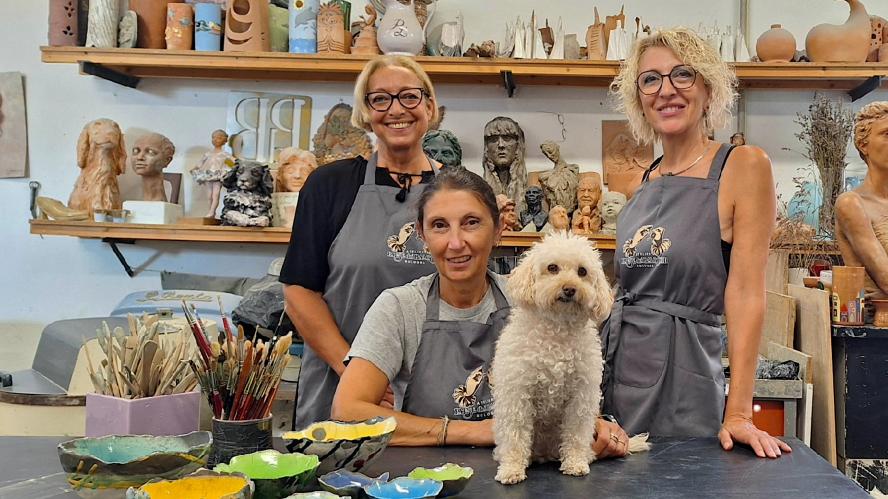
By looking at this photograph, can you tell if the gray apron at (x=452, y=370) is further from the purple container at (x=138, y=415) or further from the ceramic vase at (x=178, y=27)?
the ceramic vase at (x=178, y=27)

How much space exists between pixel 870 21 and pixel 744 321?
2.23 metres

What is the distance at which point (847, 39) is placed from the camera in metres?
3.05

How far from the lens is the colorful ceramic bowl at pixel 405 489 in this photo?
1.02 m

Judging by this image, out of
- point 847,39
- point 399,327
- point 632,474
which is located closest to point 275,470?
point 399,327

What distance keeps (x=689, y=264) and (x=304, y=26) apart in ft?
7.00

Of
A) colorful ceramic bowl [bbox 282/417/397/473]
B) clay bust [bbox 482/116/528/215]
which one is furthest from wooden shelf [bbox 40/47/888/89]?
colorful ceramic bowl [bbox 282/417/397/473]

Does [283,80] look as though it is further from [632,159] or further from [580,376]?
[580,376]

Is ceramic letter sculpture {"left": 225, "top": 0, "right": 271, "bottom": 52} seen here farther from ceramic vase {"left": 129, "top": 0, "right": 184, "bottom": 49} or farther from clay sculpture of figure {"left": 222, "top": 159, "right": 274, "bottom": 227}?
clay sculpture of figure {"left": 222, "top": 159, "right": 274, "bottom": 227}

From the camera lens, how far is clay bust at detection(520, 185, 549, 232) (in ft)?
10.2

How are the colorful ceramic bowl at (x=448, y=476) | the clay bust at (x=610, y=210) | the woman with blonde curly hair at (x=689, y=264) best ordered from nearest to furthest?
the colorful ceramic bowl at (x=448, y=476)
the woman with blonde curly hair at (x=689, y=264)
the clay bust at (x=610, y=210)

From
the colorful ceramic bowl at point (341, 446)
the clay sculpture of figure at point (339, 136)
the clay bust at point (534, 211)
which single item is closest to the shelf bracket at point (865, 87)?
the clay bust at point (534, 211)

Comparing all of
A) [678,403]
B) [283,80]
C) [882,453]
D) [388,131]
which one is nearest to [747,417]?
[678,403]

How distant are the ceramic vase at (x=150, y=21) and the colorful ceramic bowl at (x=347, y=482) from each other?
2706 mm

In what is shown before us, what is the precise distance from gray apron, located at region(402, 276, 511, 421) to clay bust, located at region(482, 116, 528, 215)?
1.76 metres
